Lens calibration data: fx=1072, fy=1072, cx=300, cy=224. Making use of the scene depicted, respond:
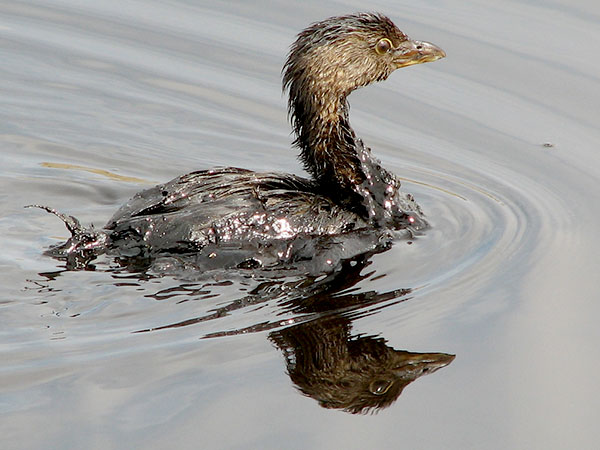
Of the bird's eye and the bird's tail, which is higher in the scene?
the bird's eye

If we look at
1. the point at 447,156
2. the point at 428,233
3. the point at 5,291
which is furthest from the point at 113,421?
the point at 447,156

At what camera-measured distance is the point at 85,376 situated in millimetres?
5984

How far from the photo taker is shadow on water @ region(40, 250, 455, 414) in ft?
20.0

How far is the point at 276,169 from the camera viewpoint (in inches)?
373

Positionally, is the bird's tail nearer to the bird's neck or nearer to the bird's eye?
the bird's neck

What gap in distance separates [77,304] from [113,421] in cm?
143

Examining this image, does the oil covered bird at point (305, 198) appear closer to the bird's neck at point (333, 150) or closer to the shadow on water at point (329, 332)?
the bird's neck at point (333, 150)

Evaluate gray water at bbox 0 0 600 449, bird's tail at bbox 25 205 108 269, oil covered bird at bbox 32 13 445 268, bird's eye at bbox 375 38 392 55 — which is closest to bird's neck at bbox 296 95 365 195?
oil covered bird at bbox 32 13 445 268

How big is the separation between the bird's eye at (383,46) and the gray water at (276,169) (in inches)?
51.8

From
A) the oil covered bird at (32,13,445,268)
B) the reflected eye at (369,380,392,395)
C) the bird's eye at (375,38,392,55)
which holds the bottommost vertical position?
the reflected eye at (369,380,392,395)

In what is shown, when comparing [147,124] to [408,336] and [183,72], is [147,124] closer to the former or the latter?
[183,72]

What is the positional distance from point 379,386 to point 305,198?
2.01 metres

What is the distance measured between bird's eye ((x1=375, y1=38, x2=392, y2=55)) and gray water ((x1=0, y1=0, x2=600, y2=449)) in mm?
1316

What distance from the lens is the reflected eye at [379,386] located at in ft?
19.9
